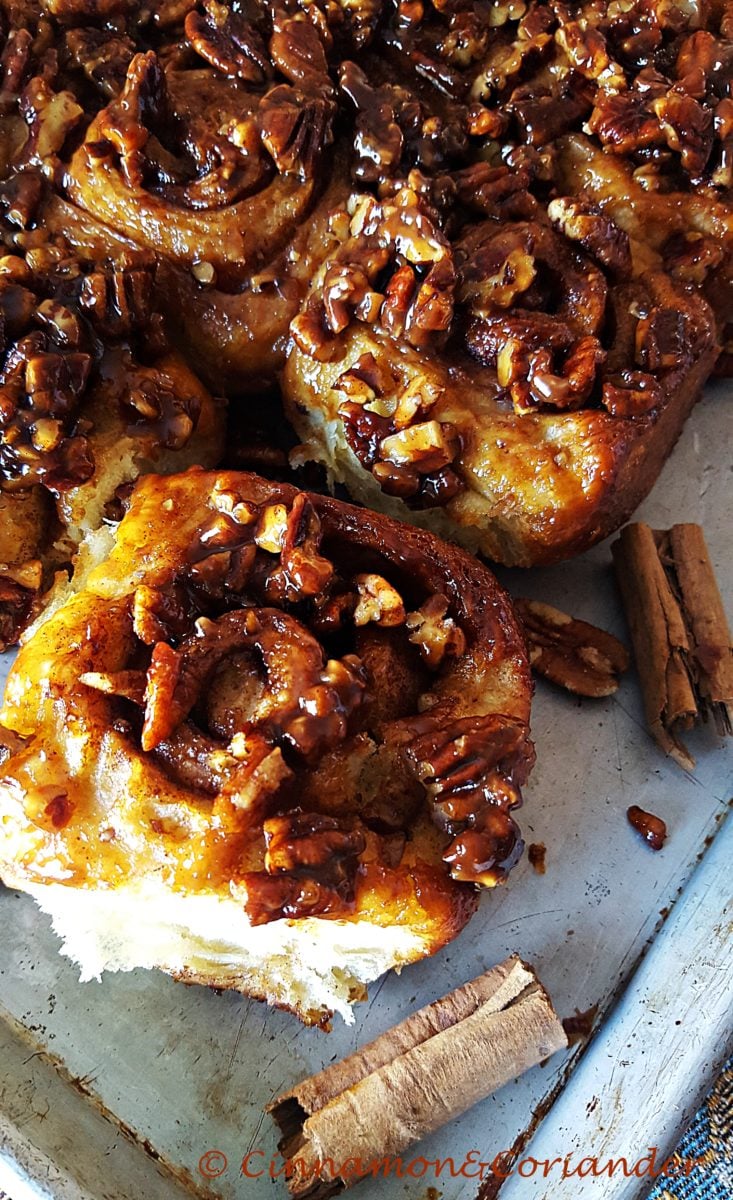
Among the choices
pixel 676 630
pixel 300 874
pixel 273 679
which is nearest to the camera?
pixel 300 874

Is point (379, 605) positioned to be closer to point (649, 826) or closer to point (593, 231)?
point (649, 826)

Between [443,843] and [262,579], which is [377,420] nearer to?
[262,579]

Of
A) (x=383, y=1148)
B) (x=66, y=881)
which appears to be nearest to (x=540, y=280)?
(x=66, y=881)

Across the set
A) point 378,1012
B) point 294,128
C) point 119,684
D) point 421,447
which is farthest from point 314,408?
point 378,1012

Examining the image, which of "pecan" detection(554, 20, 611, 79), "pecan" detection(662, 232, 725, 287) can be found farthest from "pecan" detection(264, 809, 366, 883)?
"pecan" detection(554, 20, 611, 79)

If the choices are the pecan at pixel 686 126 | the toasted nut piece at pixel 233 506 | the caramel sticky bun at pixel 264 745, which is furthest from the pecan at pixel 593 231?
the toasted nut piece at pixel 233 506

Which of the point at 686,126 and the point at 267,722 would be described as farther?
the point at 686,126

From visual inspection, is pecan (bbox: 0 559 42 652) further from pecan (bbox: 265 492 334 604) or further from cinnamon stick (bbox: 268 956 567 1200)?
cinnamon stick (bbox: 268 956 567 1200)
